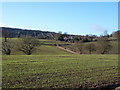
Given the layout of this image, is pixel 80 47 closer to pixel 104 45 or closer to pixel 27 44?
pixel 104 45

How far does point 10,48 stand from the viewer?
4538 cm

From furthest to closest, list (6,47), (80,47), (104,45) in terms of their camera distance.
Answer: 1. (80,47)
2. (104,45)
3. (6,47)

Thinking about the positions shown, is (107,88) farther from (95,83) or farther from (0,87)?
(0,87)

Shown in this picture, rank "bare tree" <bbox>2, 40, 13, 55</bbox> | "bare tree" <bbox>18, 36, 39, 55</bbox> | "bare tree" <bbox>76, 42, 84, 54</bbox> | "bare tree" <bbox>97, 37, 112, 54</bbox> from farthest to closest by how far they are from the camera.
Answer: "bare tree" <bbox>76, 42, 84, 54</bbox>, "bare tree" <bbox>97, 37, 112, 54</bbox>, "bare tree" <bbox>18, 36, 39, 55</bbox>, "bare tree" <bbox>2, 40, 13, 55</bbox>

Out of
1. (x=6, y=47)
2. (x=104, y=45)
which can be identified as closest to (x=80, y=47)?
(x=104, y=45)

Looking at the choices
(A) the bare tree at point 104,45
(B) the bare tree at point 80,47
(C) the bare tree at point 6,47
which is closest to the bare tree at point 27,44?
(C) the bare tree at point 6,47

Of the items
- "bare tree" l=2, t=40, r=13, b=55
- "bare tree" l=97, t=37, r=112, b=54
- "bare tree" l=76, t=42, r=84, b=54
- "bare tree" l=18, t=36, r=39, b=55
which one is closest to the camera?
"bare tree" l=2, t=40, r=13, b=55

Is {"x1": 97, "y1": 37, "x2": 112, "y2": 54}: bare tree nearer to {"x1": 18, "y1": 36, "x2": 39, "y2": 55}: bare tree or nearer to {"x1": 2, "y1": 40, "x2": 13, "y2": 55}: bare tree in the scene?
{"x1": 18, "y1": 36, "x2": 39, "y2": 55}: bare tree

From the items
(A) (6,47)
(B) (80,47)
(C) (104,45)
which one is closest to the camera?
(A) (6,47)

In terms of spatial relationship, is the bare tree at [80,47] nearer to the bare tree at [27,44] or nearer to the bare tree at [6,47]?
the bare tree at [27,44]

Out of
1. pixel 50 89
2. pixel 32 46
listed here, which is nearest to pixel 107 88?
pixel 50 89

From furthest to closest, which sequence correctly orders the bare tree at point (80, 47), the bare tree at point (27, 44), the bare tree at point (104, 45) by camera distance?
the bare tree at point (80, 47) → the bare tree at point (104, 45) → the bare tree at point (27, 44)

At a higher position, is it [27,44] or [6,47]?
[27,44]

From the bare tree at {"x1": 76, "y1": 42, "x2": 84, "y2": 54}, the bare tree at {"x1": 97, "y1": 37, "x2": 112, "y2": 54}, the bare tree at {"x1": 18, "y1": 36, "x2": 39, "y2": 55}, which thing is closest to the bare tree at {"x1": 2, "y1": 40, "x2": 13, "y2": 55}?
the bare tree at {"x1": 18, "y1": 36, "x2": 39, "y2": 55}
